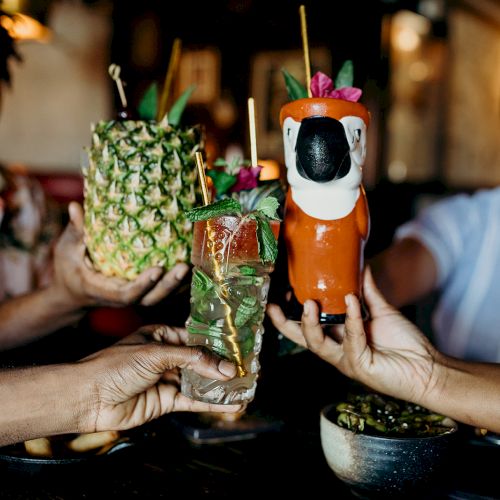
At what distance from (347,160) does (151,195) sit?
44cm

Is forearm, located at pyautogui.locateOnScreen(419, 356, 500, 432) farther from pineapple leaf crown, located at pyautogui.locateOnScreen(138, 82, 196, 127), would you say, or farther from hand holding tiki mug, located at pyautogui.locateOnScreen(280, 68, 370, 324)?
pineapple leaf crown, located at pyautogui.locateOnScreen(138, 82, 196, 127)

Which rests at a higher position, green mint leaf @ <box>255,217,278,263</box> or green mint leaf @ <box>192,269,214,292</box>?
green mint leaf @ <box>255,217,278,263</box>

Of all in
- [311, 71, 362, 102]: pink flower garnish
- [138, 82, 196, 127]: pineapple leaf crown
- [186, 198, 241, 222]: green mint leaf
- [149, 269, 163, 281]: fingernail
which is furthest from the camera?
[138, 82, 196, 127]: pineapple leaf crown

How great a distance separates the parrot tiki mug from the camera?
105 centimetres

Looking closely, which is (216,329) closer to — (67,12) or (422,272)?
(422,272)

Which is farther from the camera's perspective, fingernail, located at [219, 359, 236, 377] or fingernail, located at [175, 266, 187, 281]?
fingernail, located at [175, 266, 187, 281]

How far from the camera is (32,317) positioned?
174cm

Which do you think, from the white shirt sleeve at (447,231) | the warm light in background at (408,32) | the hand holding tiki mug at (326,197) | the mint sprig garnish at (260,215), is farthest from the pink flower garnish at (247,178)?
the warm light in background at (408,32)

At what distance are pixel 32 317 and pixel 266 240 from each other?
1.04 meters

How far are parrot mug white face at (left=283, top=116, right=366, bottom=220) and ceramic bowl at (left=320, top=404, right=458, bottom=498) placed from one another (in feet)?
1.39

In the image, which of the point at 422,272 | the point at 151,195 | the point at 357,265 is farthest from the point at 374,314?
the point at 422,272

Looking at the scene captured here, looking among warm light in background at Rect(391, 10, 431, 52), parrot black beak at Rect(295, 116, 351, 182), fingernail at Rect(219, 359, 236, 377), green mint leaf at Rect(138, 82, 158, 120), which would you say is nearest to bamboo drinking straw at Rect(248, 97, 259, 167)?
parrot black beak at Rect(295, 116, 351, 182)

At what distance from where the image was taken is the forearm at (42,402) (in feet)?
3.49

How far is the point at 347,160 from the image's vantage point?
1.07 meters
